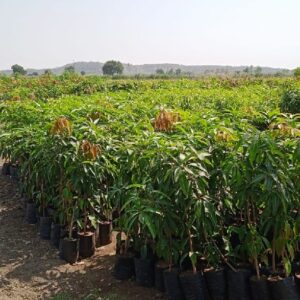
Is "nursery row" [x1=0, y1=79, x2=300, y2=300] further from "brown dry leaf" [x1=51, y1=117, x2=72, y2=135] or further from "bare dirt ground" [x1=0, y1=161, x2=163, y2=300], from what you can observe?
"bare dirt ground" [x1=0, y1=161, x2=163, y2=300]

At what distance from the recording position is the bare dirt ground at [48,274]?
11.0 feet

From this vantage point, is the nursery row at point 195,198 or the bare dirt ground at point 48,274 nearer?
the nursery row at point 195,198

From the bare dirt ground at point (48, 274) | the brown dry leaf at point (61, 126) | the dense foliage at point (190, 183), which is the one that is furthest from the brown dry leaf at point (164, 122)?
the bare dirt ground at point (48, 274)

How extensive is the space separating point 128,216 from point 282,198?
43.9 inches

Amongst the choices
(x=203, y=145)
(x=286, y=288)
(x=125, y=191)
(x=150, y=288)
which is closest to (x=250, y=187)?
(x=203, y=145)

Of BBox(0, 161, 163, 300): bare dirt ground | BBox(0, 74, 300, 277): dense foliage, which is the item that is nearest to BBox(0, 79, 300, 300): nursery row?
BBox(0, 74, 300, 277): dense foliage

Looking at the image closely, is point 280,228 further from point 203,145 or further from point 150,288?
point 150,288

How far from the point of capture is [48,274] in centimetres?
369

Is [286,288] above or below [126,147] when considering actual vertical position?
below

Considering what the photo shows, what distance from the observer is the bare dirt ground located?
334 cm

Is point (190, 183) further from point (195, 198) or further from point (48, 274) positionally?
point (48, 274)

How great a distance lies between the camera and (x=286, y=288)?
9.05 feet

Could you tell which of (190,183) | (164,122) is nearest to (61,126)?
(164,122)

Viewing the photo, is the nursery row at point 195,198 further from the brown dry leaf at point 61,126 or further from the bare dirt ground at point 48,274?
the bare dirt ground at point 48,274
